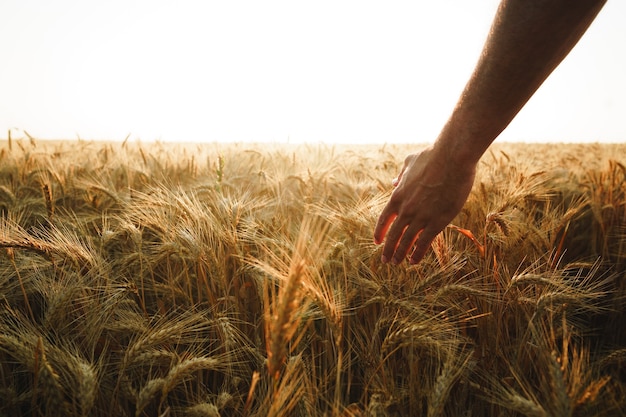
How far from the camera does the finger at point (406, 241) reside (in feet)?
3.28

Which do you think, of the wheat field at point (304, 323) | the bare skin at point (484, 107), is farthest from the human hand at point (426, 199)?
the wheat field at point (304, 323)

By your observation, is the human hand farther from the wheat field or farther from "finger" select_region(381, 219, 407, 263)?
the wheat field

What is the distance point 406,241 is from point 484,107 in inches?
17.0

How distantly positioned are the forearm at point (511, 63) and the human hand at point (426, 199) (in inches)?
1.8

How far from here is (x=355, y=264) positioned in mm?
1189

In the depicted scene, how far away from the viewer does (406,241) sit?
1013 mm

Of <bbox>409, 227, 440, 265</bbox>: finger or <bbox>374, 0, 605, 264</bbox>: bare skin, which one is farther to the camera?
<bbox>409, 227, 440, 265</bbox>: finger

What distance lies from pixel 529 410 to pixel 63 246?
1.29m

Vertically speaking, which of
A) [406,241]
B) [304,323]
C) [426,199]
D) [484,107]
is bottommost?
[304,323]

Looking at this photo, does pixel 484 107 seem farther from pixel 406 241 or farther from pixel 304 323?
pixel 304 323

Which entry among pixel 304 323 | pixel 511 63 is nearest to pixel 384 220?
pixel 304 323

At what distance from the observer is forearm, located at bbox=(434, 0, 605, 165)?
0.70 metres

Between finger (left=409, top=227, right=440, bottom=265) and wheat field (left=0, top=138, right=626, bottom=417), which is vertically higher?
finger (left=409, top=227, right=440, bottom=265)

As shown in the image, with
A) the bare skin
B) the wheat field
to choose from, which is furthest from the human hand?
the wheat field
